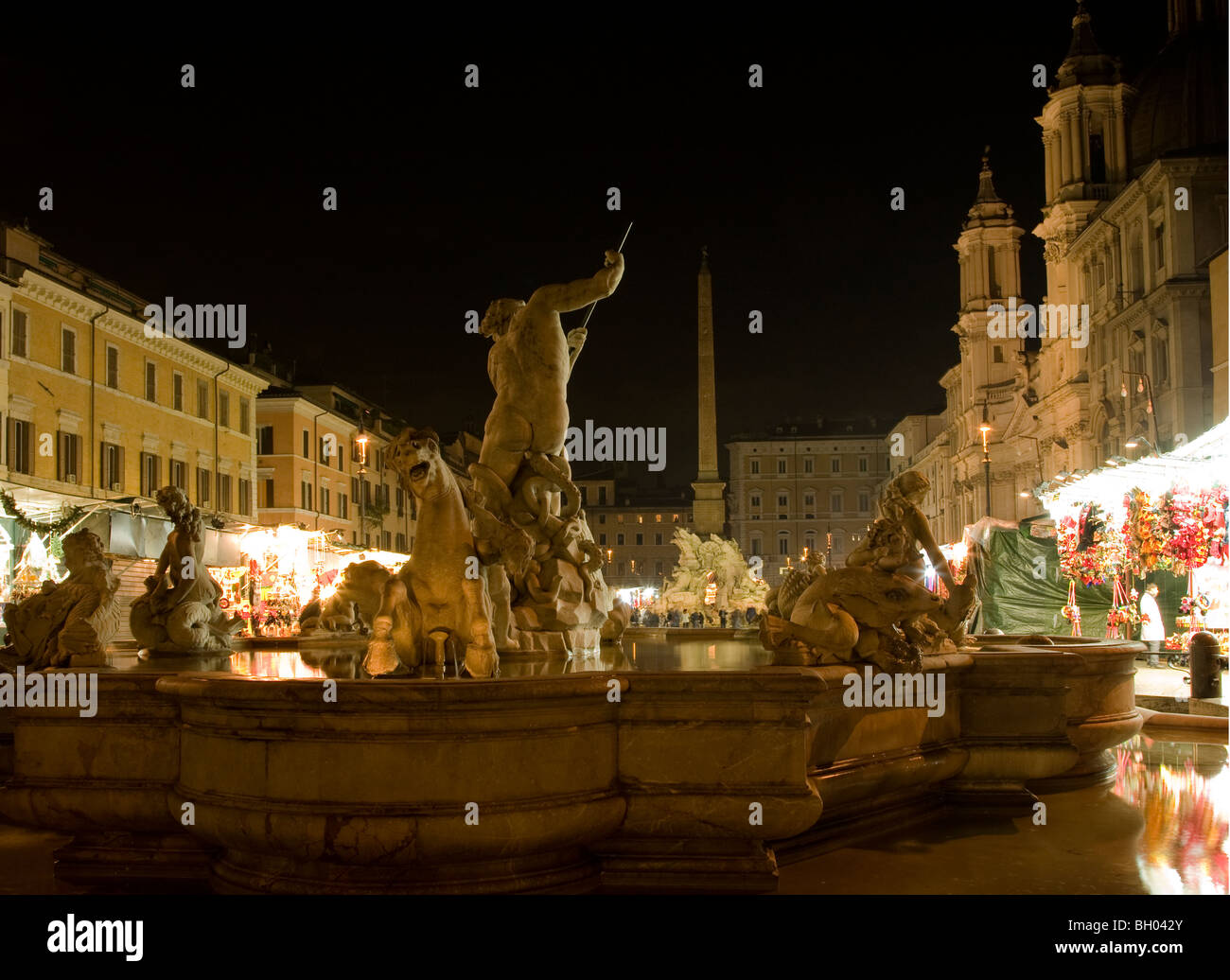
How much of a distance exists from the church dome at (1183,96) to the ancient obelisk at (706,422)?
15958 mm

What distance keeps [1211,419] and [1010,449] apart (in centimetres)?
2717

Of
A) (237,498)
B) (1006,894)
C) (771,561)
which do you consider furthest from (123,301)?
(771,561)

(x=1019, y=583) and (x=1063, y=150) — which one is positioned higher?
(x=1063, y=150)

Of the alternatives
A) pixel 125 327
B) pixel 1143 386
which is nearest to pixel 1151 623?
pixel 1143 386

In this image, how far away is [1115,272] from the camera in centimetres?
4100

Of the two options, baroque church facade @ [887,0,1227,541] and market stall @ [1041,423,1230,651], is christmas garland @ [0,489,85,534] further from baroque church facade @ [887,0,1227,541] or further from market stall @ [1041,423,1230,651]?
baroque church facade @ [887,0,1227,541]

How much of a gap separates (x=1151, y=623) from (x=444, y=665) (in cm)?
1708

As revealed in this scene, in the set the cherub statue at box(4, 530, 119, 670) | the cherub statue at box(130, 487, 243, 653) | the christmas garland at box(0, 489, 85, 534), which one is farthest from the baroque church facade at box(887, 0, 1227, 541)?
the cherub statue at box(4, 530, 119, 670)

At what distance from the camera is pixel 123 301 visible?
33.0 metres

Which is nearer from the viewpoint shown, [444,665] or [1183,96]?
[444,665]

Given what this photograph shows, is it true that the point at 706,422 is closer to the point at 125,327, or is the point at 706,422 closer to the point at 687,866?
the point at 125,327

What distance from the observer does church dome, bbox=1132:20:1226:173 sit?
131ft

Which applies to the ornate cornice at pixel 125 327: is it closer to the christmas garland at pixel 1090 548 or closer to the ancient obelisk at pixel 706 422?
the ancient obelisk at pixel 706 422

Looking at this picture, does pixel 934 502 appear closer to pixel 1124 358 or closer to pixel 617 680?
pixel 1124 358
